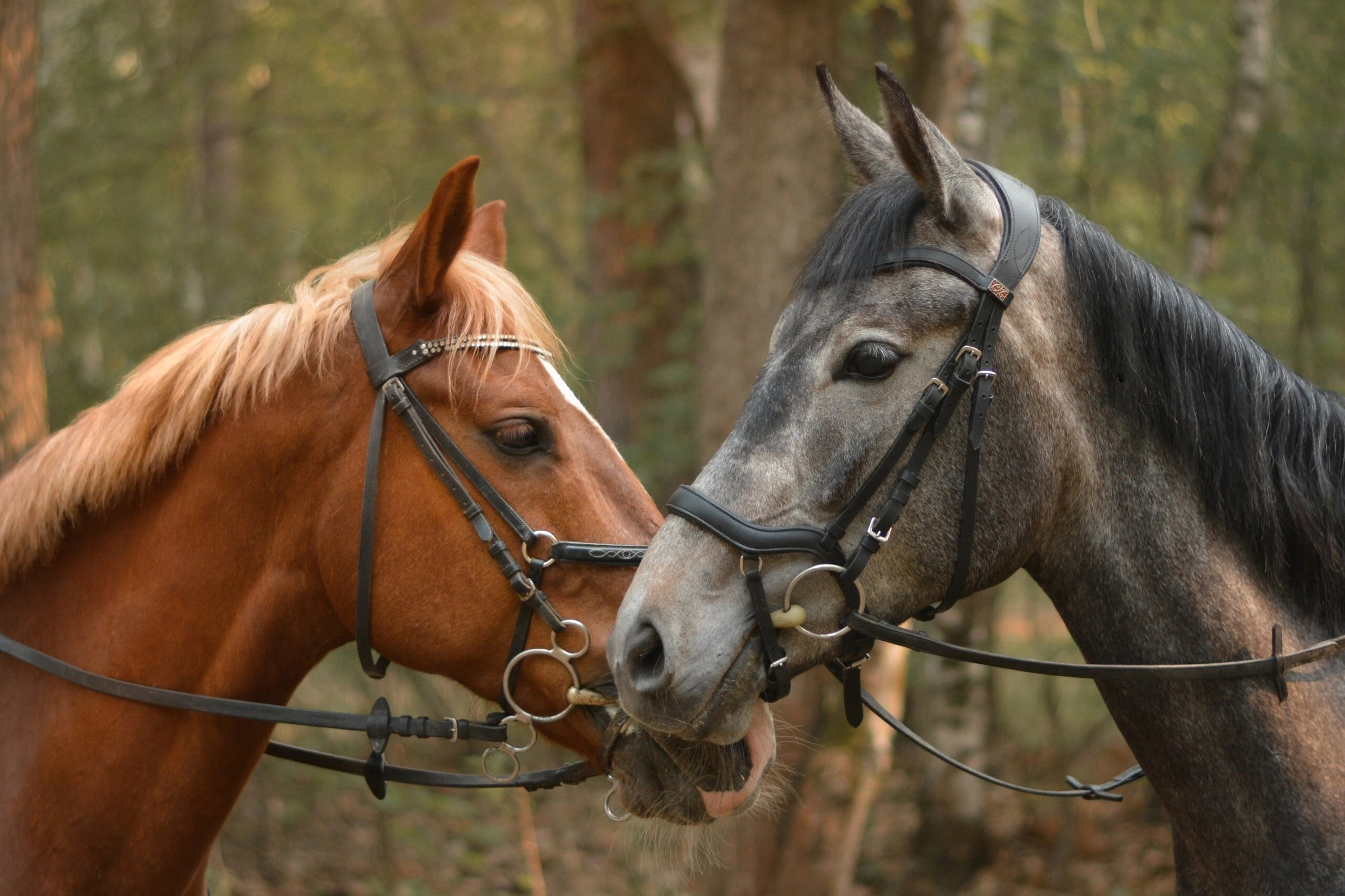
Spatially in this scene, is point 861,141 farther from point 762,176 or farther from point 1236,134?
point 1236,134

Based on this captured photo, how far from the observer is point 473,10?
9.93m

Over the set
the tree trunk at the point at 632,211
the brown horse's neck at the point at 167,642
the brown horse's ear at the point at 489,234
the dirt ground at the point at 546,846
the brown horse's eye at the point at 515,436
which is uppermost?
the brown horse's ear at the point at 489,234

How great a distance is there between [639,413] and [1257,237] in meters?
5.59

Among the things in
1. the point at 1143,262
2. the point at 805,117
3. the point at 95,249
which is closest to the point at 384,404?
the point at 1143,262

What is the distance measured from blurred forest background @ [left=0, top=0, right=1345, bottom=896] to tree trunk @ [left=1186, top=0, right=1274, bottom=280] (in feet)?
0.07

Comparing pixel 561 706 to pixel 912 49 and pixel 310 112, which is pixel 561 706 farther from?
pixel 310 112

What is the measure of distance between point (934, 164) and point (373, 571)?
147 centimetres

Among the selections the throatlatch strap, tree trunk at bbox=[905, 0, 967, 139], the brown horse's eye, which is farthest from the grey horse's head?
tree trunk at bbox=[905, 0, 967, 139]

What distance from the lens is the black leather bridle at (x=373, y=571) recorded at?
2.21 metres

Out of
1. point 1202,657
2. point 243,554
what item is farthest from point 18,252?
point 1202,657

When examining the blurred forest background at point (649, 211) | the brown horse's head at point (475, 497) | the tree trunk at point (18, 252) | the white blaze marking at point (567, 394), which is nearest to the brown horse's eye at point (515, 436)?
the brown horse's head at point (475, 497)

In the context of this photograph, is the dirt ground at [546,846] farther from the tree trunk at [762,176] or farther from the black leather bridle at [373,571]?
the black leather bridle at [373,571]

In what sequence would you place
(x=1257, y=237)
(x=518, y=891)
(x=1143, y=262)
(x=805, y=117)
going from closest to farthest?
(x=1143, y=262) < (x=805, y=117) < (x=518, y=891) < (x=1257, y=237)

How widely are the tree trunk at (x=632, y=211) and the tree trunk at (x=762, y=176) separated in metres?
2.56
